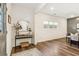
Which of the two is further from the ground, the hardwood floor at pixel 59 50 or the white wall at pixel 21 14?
the white wall at pixel 21 14

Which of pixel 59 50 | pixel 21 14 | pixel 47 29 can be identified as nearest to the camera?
pixel 59 50

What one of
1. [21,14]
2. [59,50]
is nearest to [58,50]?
[59,50]

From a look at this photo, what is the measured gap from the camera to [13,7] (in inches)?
174

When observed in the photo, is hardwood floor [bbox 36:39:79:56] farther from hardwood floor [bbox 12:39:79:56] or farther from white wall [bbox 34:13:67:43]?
white wall [bbox 34:13:67:43]

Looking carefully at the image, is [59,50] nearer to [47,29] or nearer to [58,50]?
[58,50]

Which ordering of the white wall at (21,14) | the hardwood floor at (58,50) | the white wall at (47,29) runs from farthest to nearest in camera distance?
the white wall at (47,29)
the white wall at (21,14)
the hardwood floor at (58,50)

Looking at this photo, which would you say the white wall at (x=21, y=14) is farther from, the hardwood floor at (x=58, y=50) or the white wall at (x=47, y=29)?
the hardwood floor at (x=58, y=50)

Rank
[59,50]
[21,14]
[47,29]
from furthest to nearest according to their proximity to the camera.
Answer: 1. [47,29]
2. [21,14]
3. [59,50]

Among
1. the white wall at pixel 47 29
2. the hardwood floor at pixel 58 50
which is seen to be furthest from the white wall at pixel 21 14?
the hardwood floor at pixel 58 50

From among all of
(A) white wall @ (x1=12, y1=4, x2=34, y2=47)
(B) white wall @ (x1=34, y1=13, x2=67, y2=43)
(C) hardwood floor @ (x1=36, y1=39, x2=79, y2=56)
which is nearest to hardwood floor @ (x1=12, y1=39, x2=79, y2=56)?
(C) hardwood floor @ (x1=36, y1=39, x2=79, y2=56)

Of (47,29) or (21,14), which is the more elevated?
(21,14)

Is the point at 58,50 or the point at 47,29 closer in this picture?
the point at 58,50

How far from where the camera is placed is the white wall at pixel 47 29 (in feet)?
19.2

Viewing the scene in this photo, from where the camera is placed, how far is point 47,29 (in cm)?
673
